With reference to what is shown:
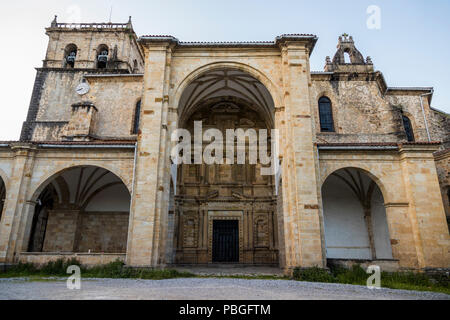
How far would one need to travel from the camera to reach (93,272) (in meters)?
10.2

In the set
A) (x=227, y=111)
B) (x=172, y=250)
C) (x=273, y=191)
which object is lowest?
(x=172, y=250)

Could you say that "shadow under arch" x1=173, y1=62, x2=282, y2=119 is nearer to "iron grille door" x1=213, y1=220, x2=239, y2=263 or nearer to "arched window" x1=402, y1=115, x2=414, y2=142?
"iron grille door" x1=213, y1=220, x2=239, y2=263

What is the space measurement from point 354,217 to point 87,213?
44.0 feet

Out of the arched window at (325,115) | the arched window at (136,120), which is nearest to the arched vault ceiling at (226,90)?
the arched window at (136,120)

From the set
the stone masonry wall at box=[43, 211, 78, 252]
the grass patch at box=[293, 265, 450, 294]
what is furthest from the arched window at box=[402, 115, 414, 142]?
the stone masonry wall at box=[43, 211, 78, 252]

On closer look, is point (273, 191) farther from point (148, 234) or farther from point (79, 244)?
point (79, 244)

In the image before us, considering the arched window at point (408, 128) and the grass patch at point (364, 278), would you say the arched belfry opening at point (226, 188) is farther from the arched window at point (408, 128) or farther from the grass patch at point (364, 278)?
the arched window at point (408, 128)

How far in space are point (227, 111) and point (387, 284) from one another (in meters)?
11.7

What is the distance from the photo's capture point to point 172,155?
39.9ft

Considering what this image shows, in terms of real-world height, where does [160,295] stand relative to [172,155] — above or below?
below

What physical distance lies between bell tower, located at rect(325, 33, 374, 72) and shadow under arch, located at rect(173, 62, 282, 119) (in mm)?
8931

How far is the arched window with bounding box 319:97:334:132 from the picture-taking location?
17172mm

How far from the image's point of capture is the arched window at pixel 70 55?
952 inches

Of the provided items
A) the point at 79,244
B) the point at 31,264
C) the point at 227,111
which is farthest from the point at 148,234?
the point at 227,111
